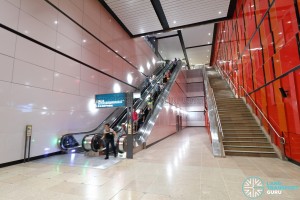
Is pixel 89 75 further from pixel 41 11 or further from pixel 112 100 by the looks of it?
pixel 41 11

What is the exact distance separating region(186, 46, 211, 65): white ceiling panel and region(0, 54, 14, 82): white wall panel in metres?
18.7

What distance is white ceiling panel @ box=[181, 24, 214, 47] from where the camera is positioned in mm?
15711

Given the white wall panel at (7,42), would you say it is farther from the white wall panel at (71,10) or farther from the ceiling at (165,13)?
the ceiling at (165,13)

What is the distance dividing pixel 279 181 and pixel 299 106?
80.7 inches

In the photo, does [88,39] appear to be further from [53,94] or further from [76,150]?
[76,150]

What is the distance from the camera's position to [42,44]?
605 cm

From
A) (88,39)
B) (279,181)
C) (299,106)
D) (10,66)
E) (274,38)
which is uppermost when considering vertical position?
(88,39)

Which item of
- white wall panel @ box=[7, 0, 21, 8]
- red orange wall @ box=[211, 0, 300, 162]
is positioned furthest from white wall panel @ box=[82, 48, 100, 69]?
red orange wall @ box=[211, 0, 300, 162]

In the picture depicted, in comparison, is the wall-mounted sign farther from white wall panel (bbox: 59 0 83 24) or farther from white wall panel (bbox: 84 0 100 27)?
white wall panel (bbox: 84 0 100 27)

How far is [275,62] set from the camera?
542 centimetres

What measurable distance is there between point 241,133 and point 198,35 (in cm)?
1277

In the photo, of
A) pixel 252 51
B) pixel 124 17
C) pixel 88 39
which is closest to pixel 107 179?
pixel 88 39

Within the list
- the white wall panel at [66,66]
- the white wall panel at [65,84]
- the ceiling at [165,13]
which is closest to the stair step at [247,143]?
the white wall panel at [65,84]

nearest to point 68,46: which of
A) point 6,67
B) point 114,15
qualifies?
point 6,67
